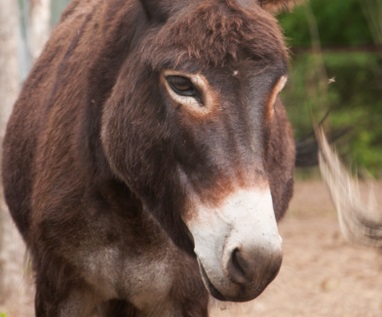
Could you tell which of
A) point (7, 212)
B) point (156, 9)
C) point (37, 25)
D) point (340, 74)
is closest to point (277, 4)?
point (156, 9)

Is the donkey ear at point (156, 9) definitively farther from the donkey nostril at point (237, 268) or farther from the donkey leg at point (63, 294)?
the donkey leg at point (63, 294)

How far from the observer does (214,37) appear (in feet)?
12.0

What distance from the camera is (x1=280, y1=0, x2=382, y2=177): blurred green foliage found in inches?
621

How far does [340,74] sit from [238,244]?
13.9 meters

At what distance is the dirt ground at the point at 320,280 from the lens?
24.9 ft

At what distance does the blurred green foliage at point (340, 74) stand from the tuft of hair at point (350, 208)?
11.0 meters

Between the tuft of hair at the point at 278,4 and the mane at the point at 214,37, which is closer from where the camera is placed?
the mane at the point at 214,37

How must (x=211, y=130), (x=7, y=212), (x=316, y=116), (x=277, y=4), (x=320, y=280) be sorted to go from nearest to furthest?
(x=211, y=130) → (x=277, y=4) → (x=7, y=212) → (x=320, y=280) → (x=316, y=116)

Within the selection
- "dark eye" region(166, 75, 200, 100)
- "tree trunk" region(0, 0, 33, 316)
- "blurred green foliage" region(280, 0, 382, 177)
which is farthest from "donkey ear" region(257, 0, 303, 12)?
"blurred green foliage" region(280, 0, 382, 177)

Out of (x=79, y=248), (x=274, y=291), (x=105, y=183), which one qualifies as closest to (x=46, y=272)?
(x=79, y=248)

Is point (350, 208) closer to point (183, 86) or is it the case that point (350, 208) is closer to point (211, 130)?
point (211, 130)

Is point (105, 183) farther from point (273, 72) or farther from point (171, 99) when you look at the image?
point (273, 72)

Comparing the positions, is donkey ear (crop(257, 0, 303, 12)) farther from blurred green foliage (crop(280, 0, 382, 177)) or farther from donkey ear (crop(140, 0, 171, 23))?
blurred green foliage (crop(280, 0, 382, 177))

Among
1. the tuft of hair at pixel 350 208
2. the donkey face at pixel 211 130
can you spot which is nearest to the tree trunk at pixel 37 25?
the donkey face at pixel 211 130
